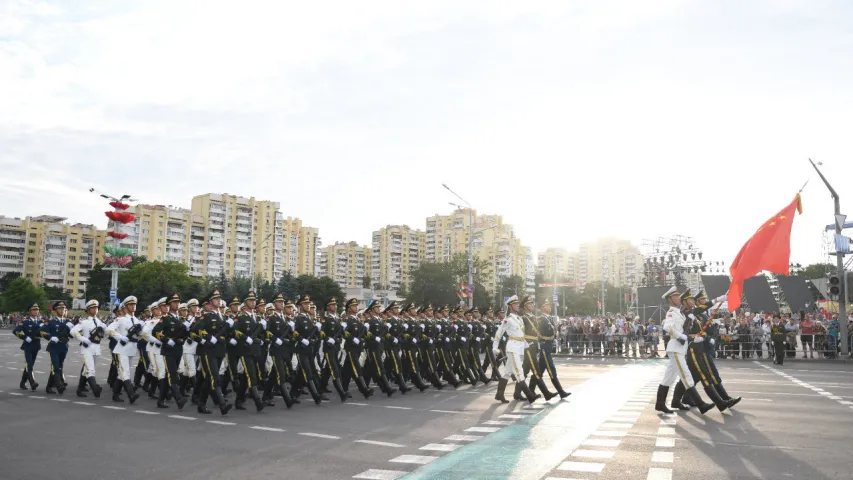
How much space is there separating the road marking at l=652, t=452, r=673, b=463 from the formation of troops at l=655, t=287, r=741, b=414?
3466 millimetres

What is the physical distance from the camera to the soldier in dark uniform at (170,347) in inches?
487

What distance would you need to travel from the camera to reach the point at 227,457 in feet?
26.2

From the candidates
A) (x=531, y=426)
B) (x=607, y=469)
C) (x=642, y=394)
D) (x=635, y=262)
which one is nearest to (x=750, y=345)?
(x=642, y=394)

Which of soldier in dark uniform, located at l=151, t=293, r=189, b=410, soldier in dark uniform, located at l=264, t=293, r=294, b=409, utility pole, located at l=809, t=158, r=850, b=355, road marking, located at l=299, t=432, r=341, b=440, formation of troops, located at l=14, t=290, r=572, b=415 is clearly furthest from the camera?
utility pole, located at l=809, t=158, r=850, b=355

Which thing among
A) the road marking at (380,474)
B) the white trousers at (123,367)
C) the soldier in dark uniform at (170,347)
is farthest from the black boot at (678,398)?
the white trousers at (123,367)

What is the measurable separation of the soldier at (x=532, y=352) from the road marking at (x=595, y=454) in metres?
4.84

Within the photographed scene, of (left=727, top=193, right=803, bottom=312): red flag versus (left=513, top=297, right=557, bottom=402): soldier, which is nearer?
(left=727, top=193, right=803, bottom=312): red flag

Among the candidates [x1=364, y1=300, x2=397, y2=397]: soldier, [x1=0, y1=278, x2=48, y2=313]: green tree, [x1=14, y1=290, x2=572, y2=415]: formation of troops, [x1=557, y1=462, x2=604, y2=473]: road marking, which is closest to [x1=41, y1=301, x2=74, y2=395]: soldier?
[x1=14, y1=290, x2=572, y2=415]: formation of troops

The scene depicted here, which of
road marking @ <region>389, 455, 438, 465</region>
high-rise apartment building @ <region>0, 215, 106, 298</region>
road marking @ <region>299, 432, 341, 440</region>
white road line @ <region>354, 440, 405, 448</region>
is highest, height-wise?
high-rise apartment building @ <region>0, 215, 106, 298</region>

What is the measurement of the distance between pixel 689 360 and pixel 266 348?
743 centimetres

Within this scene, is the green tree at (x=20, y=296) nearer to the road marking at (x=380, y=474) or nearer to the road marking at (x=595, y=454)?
the road marking at (x=380, y=474)

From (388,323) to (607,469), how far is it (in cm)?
797

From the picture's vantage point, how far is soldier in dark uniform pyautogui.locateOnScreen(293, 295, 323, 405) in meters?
12.6

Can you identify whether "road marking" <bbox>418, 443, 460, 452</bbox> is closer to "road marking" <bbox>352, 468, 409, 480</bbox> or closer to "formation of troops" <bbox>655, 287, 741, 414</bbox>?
"road marking" <bbox>352, 468, 409, 480</bbox>
